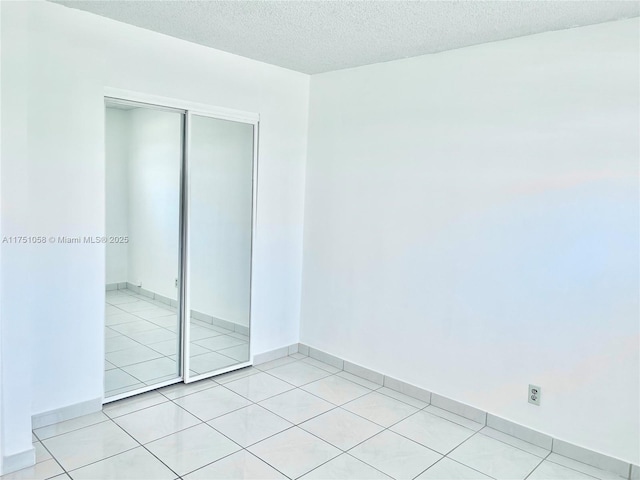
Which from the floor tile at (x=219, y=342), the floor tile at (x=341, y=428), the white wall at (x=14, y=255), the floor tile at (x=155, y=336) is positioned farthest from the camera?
the floor tile at (x=219, y=342)

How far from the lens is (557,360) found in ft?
9.44

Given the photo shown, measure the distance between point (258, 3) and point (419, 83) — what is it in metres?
1.36

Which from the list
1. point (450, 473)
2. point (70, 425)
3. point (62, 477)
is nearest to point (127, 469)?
point (62, 477)

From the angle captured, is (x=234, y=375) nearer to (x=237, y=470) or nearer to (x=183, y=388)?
(x=183, y=388)

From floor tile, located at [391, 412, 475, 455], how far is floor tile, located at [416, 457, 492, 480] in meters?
0.14

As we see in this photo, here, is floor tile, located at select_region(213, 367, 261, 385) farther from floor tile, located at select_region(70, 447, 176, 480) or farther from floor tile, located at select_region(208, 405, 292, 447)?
floor tile, located at select_region(70, 447, 176, 480)

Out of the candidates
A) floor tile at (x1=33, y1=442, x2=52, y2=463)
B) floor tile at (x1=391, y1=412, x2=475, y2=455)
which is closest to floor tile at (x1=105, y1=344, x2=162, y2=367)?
floor tile at (x1=33, y1=442, x2=52, y2=463)

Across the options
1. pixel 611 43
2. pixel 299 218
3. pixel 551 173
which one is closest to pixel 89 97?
pixel 299 218

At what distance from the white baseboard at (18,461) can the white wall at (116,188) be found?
1.13 m

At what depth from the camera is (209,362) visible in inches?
153

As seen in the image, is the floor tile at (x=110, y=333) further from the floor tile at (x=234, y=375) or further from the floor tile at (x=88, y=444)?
the floor tile at (x=234, y=375)

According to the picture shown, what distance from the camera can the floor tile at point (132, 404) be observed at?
124 inches

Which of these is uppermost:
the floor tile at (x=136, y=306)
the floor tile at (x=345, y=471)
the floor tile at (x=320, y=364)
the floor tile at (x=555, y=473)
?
the floor tile at (x=136, y=306)

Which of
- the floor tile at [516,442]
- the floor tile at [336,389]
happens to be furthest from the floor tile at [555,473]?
the floor tile at [336,389]
